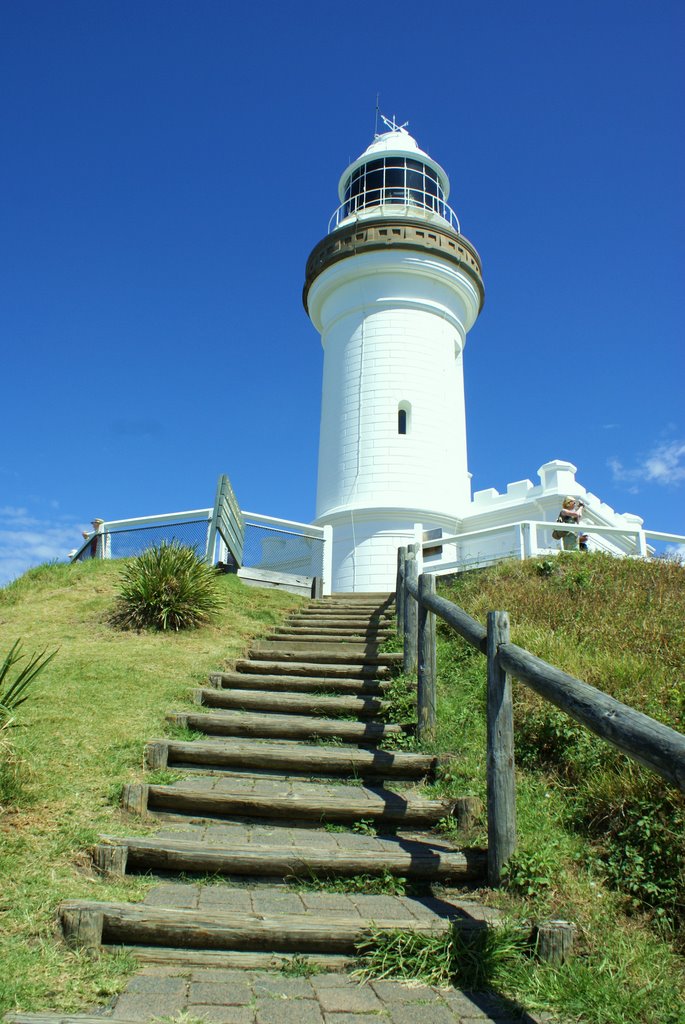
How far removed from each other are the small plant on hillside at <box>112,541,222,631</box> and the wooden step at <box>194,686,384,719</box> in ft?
8.54

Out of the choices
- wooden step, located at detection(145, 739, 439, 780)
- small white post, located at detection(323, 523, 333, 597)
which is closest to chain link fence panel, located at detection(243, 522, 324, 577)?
small white post, located at detection(323, 523, 333, 597)

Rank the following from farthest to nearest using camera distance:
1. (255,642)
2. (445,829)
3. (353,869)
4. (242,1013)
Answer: (255,642)
(445,829)
(353,869)
(242,1013)

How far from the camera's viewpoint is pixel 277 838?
4.79 meters

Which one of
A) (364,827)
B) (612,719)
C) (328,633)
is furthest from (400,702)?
(612,719)

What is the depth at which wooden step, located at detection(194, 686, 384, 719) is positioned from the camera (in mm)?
7176

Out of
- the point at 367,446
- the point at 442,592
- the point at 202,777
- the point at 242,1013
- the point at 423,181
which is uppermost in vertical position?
the point at 423,181

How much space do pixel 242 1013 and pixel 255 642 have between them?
668cm

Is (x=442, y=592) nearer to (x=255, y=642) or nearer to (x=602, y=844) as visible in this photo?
(x=255, y=642)

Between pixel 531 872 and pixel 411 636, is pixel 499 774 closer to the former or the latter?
pixel 531 872

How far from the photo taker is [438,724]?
21.3 feet

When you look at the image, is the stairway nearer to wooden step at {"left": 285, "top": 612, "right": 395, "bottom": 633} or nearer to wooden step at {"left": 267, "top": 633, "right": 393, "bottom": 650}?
wooden step at {"left": 267, "top": 633, "right": 393, "bottom": 650}

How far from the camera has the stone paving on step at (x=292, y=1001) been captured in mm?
2941

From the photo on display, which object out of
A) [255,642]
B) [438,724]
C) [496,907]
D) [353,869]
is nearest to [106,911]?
[353,869]

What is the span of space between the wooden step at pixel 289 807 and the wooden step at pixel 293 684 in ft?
8.73
